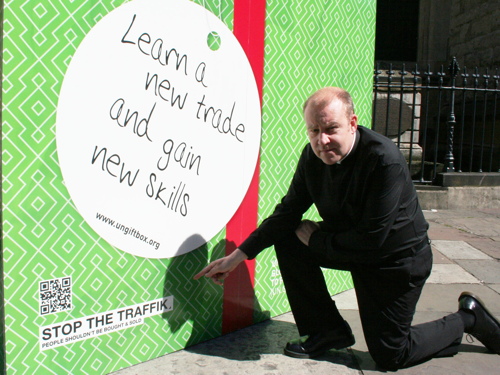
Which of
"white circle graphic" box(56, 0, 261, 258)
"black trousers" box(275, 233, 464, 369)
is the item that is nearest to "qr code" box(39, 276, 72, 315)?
"white circle graphic" box(56, 0, 261, 258)

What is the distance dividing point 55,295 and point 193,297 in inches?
28.8

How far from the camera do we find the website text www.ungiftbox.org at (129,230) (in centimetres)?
214

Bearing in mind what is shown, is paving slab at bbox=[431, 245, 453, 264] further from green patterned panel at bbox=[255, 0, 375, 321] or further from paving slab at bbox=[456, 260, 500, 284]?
green patterned panel at bbox=[255, 0, 375, 321]

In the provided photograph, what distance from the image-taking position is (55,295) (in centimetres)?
201

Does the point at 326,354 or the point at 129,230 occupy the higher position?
the point at 129,230

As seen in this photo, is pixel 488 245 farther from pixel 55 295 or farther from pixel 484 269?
pixel 55 295

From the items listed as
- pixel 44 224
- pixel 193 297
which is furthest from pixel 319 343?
pixel 44 224

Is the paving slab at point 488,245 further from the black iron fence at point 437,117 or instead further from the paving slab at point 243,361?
the paving slab at point 243,361

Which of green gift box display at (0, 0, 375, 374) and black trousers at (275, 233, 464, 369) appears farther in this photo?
black trousers at (275, 233, 464, 369)

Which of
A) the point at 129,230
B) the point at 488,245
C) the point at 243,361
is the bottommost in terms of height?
the point at 488,245

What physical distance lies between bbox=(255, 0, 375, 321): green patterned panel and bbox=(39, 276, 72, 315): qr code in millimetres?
1137

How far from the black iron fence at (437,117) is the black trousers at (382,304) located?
4.30m

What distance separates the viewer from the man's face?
87.3 inches

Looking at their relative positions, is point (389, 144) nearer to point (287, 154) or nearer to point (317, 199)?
point (317, 199)
